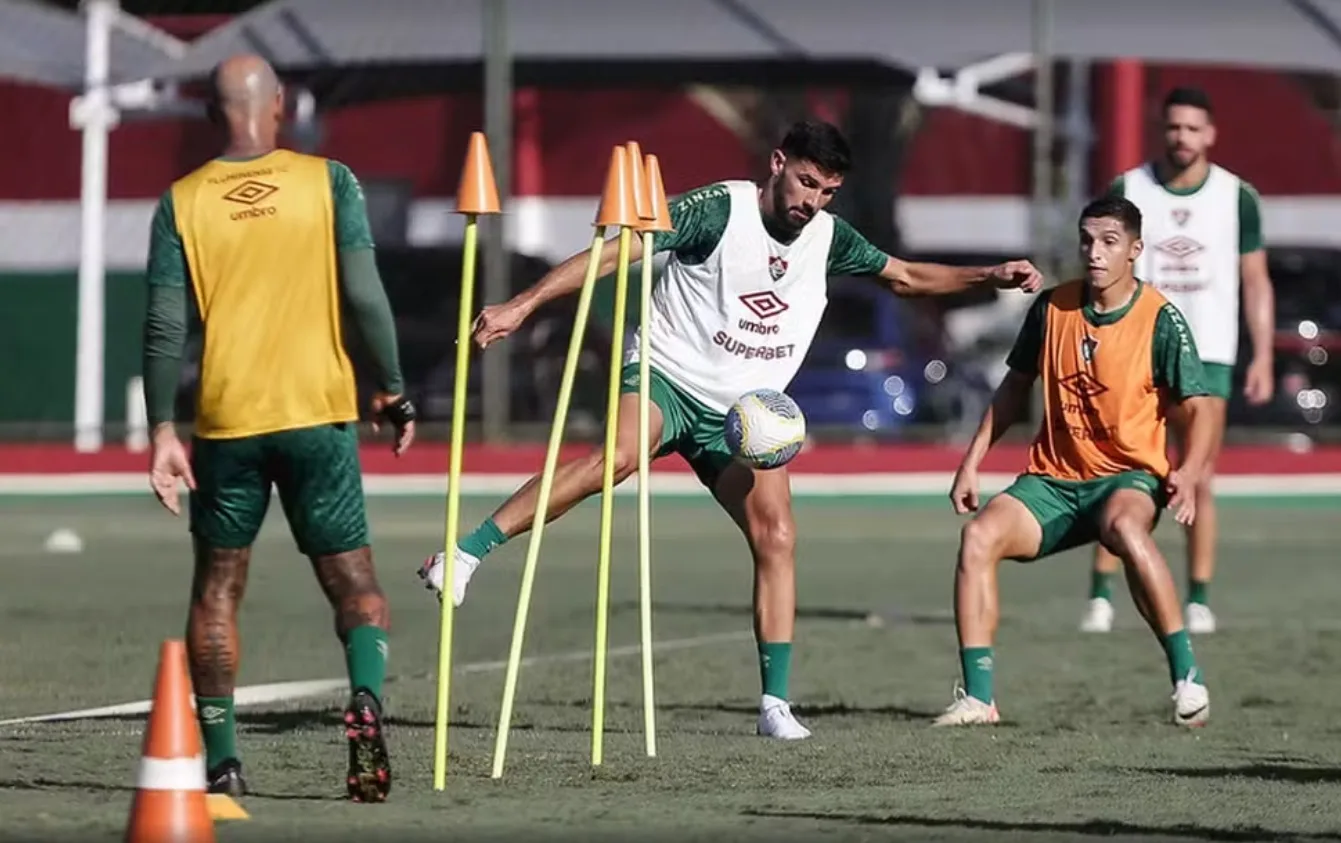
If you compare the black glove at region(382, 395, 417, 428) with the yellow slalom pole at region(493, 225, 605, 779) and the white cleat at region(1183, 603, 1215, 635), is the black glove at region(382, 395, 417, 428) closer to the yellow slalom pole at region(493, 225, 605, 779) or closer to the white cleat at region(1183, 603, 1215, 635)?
the yellow slalom pole at region(493, 225, 605, 779)

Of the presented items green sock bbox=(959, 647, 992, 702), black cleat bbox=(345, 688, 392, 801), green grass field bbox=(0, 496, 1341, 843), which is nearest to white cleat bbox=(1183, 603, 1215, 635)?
green grass field bbox=(0, 496, 1341, 843)

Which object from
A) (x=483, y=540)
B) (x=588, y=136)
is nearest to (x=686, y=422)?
(x=483, y=540)

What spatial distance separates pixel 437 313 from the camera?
2406 cm

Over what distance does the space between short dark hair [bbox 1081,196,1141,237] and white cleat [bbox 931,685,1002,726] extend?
1.62 m

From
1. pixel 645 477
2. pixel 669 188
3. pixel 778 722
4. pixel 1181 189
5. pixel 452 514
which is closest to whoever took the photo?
pixel 452 514

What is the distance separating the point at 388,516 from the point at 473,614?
7.58m

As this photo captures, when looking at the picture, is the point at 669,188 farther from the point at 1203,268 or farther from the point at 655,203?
the point at 655,203

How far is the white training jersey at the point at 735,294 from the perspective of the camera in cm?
960

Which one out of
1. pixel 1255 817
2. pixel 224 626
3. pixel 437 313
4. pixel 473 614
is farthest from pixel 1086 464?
pixel 437 313

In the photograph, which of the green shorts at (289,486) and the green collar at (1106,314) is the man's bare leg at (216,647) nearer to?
the green shorts at (289,486)

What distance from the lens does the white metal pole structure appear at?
23.9 metres

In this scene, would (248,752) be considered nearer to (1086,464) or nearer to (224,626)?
(224,626)

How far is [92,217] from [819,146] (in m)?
15.9

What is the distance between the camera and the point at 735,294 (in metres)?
9.63
